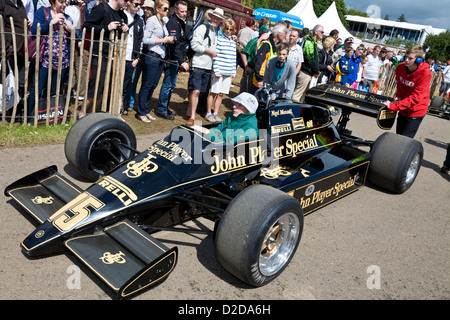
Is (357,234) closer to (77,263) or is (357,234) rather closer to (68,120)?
(77,263)

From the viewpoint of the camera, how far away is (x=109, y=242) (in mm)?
3006

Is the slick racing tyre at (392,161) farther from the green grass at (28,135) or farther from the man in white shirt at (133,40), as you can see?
the green grass at (28,135)

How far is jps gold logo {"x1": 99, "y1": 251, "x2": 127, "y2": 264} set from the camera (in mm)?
2807

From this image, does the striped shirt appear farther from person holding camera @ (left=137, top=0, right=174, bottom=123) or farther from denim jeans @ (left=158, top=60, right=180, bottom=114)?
person holding camera @ (left=137, top=0, right=174, bottom=123)

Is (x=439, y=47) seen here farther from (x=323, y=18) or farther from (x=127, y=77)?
(x=127, y=77)

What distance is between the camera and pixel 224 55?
299 inches

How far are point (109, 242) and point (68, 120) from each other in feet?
13.5

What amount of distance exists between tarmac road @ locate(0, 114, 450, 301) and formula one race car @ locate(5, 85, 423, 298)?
19cm

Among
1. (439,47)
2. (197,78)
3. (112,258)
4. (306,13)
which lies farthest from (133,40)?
(439,47)

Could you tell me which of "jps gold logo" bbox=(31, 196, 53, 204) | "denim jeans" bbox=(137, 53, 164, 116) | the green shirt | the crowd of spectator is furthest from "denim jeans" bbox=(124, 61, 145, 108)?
"jps gold logo" bbox=(31, 196, 53, 204)

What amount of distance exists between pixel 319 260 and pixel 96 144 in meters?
2.77

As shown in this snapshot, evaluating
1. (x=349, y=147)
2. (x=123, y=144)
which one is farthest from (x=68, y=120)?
(x=349, y=147)

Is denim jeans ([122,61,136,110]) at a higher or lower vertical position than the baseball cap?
lower

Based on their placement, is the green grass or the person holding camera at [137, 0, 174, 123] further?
the person holding camera at [137, 0, 174, 123]
